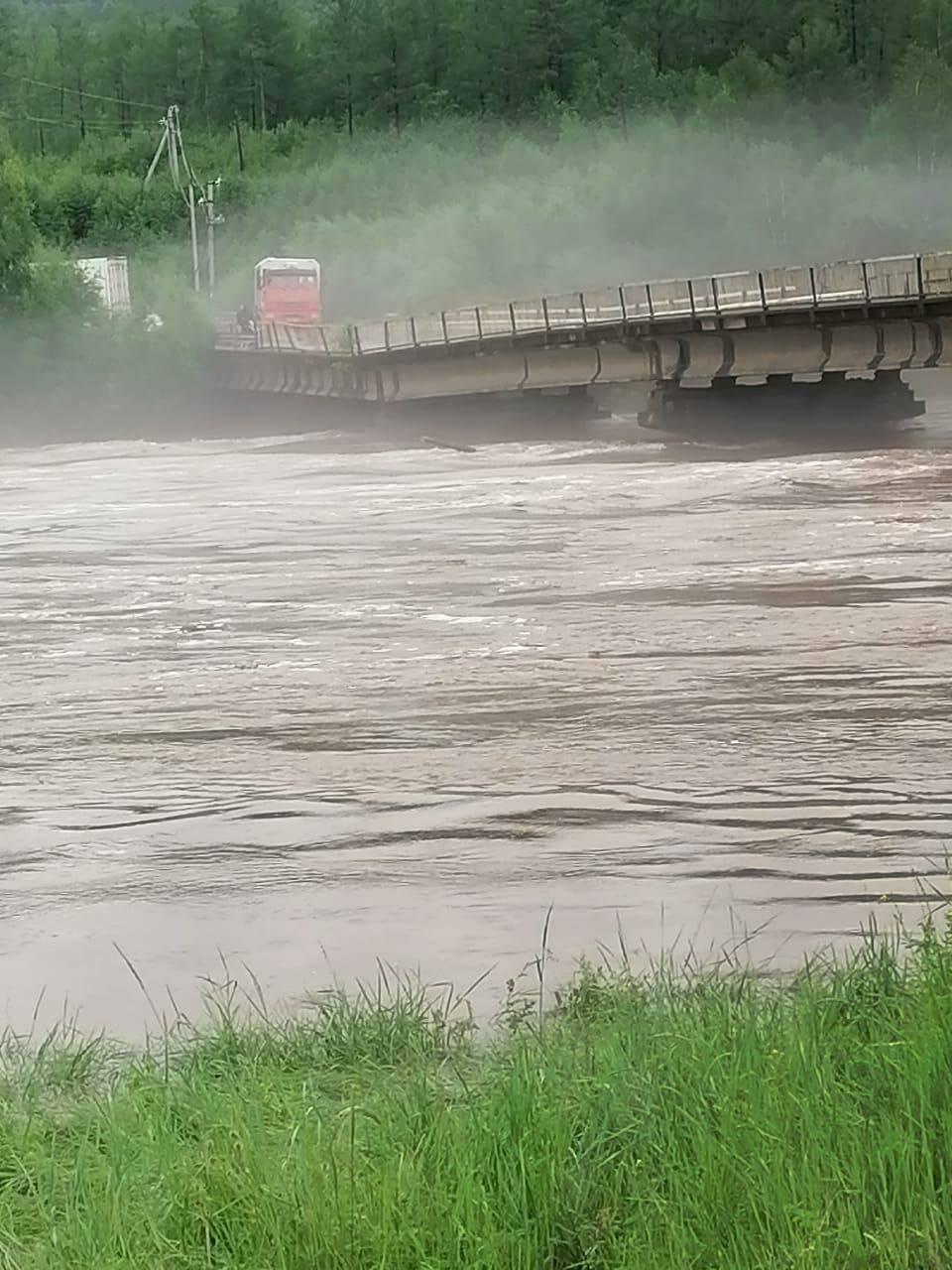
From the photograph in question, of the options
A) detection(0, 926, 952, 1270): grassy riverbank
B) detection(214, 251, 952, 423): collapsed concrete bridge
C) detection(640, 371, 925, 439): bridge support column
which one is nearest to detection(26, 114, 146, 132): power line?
detection(214, 251, 952, 423): collapsed concrete bridge

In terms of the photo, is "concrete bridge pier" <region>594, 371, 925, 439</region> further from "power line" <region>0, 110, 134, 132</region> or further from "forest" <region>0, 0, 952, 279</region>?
"power line" <region>0, 110, 134, 132</region>

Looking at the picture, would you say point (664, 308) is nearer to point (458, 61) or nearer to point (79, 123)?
point (458, 61)

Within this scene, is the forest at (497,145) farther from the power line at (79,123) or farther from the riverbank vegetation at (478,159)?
the power line at (79,123)

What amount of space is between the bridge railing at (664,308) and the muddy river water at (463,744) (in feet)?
37.5

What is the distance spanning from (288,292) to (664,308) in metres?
28.6

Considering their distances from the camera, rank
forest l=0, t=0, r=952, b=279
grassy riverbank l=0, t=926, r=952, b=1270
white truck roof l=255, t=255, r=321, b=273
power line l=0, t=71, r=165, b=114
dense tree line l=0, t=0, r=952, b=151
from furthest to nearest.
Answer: power line l=0, t=71, r=165, b=114, dense tree line l=0, t=0, r=952, b=151, forest l=0, t=0, r=952, b=279, white truck roof l=255, t=255, r=321, b=273, grassy riverbank l=0, t=926, r=952, b=1270

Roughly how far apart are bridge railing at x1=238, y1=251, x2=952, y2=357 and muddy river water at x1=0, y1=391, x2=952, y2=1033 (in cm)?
1142

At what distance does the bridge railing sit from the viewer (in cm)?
4484

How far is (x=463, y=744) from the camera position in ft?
55.6

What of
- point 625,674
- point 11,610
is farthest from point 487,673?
point 11,610

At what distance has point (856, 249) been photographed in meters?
100

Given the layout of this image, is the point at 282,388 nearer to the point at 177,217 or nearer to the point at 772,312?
the point at 772,312

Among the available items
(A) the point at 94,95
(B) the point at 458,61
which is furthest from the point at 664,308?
(A) the point at 94,95

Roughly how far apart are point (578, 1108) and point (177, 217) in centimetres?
10591
